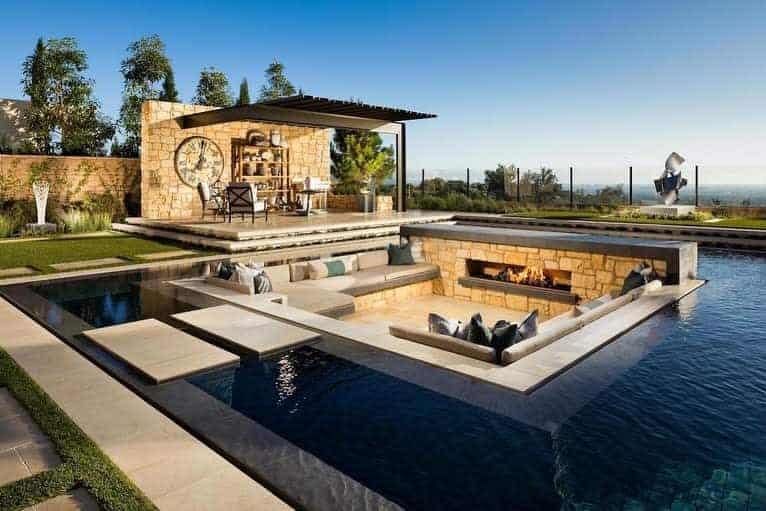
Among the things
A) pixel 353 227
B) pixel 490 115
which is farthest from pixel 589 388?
pixel 490 115

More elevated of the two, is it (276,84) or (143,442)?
(276,84)

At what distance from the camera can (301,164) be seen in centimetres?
1795

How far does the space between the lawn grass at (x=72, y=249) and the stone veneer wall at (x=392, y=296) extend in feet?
12.4

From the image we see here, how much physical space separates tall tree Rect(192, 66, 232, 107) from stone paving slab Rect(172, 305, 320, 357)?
1967 centimetres

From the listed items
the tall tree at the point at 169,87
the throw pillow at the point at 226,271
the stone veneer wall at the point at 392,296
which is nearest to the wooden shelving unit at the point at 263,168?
the tall tree at the point at 169,87

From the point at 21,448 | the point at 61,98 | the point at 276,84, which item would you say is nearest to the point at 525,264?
the point at 21,448

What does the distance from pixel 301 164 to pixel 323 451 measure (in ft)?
52.5

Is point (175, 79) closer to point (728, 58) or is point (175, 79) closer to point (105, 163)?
point (105, 163)

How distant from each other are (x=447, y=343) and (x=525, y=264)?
458 cm

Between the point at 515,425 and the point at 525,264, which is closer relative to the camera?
the point at 515,425

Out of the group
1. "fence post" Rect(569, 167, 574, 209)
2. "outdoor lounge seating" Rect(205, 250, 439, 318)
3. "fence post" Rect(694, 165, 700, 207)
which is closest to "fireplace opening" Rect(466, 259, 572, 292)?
"outdoor lounge seating" Rect(205, 250, 439, 318)

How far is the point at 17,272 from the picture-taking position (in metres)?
7.67

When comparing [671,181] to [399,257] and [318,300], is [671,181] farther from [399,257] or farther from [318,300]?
[318,300]

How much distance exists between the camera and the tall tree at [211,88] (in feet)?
75.0
